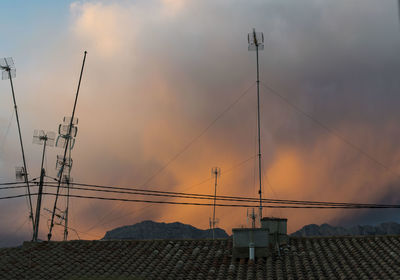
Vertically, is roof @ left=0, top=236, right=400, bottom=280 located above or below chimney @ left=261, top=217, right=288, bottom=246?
below

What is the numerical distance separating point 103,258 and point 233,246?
6742 mm

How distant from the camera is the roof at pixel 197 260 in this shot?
911 inches

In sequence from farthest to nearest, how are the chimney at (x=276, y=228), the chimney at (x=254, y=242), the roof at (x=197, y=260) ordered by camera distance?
the chimney at (x=276, y=228)
the chimney at (x=254, y=242)
the roof at (x=197, y=260)

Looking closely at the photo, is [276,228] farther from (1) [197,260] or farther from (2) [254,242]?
(1) [197,260]

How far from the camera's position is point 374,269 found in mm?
22688

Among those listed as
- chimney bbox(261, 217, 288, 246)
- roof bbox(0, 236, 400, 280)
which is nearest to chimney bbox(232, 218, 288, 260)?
chimney bbox(261, 217, 288, 246)

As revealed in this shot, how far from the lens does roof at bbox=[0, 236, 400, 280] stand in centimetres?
2314

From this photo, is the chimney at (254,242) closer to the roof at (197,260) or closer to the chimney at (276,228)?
the chimney at (276,228)

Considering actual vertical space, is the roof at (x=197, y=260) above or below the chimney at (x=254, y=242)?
below

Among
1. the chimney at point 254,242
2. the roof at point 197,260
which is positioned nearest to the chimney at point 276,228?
the chimney at point 254,242

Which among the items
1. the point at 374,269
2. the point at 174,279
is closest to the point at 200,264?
the point at 174,279

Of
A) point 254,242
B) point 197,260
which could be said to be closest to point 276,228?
point 254,242

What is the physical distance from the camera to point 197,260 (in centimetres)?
2514

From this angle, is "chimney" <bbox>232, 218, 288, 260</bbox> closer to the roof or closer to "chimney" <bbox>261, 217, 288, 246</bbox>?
"chimney" <bbox>261, 217, 288, 246</bbox>
